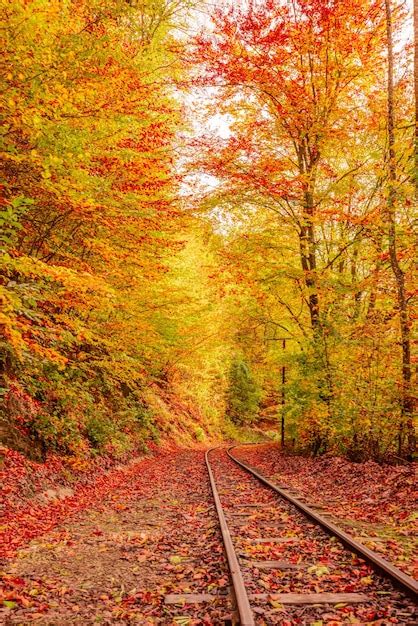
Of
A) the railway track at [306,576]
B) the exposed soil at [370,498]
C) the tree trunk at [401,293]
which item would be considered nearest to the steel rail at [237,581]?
the railway track at [306,576]

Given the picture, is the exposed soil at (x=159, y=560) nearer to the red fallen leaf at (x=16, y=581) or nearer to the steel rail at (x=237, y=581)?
the red fallen leaf at (x=16, y=581)

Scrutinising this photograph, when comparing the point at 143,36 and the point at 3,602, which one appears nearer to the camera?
the point at 3,602

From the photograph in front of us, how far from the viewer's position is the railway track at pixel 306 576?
13.8 feet

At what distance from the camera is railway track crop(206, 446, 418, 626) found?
419cm

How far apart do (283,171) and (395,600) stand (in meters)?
12.5

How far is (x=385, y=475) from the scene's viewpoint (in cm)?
1034

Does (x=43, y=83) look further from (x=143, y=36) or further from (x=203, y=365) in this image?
(x=203, y=365)

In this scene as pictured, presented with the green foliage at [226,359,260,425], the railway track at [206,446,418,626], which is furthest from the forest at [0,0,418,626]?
the green foliage at [226,359,260,425]

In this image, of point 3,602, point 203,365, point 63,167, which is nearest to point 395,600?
point 3,602

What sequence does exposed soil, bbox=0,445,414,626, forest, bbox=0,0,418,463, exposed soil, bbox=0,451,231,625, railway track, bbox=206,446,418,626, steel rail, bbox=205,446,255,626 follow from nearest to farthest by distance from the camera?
steel rail, bbox=205,446,255,626
railway track, bbox=206,446,418,626
exposed soil, bbox=0,445,414,626
exposed soil, bbox=0,451,231,625
forest, bbox=0,0,418,463

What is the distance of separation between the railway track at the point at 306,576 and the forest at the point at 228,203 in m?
4.17

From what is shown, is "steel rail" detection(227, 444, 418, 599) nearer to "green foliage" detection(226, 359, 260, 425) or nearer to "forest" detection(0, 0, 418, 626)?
"forest" detection(0, 0, 418, 626)

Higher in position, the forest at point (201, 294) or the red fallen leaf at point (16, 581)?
the forest at point (201, 294)

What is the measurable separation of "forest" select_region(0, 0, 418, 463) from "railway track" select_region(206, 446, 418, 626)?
Result: 4.17m
